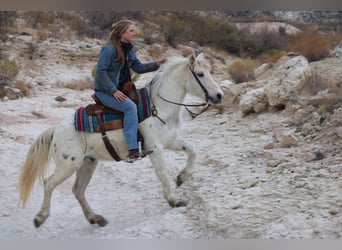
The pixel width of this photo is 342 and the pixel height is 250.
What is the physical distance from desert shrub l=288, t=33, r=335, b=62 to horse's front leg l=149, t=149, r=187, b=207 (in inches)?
56.2

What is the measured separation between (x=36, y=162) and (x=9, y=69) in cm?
88

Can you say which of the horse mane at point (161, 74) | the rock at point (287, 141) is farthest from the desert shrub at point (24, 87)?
the rock at point (287, 141)

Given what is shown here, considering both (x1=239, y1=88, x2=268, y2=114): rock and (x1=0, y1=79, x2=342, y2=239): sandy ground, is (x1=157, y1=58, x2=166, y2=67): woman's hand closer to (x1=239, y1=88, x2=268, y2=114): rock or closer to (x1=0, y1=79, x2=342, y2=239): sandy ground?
(x1=0, y1=79, x2=342, y2=239): sandy ground

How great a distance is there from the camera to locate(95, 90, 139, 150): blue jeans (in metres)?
4.12

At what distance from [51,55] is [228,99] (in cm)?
148

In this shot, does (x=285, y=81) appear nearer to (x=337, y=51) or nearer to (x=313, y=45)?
(x=313, y=45)

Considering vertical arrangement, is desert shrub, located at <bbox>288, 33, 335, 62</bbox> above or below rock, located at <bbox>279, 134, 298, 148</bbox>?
above

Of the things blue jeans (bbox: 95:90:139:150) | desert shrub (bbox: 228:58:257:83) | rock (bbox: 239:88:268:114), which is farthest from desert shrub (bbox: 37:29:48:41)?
rock (bbox: 239:88:268:114)

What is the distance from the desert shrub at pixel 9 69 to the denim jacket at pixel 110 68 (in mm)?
856

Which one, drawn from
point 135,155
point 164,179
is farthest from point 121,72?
point 164,179

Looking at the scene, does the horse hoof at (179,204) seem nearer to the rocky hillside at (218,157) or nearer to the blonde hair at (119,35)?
the rocky hillside at (218,157)

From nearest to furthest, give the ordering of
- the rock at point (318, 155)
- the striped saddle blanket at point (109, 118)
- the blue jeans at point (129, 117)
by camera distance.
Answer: the blue jeans at point (129, 117)
the striped saddle blanket at point (109, 118)
the rock at point (318, 155)

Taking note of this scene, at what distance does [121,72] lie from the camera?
14.2ft

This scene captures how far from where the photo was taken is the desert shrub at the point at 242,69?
4773 mm
